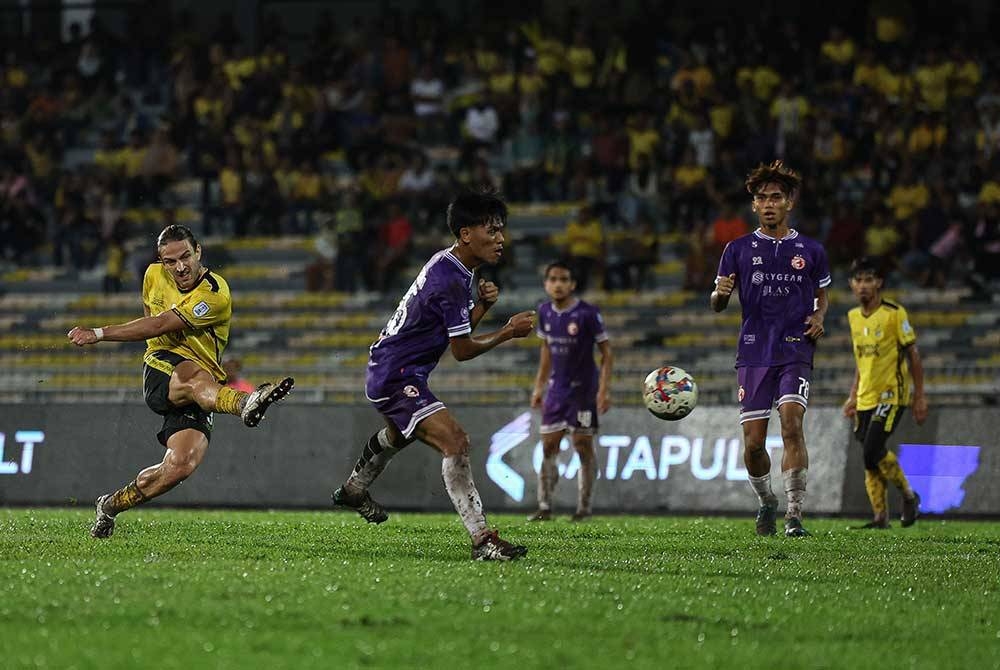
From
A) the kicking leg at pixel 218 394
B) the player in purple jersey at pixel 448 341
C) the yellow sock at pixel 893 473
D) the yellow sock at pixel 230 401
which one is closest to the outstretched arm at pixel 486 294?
the player in purple jersey at pixel 448 341

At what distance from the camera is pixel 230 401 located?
1067 centimetres

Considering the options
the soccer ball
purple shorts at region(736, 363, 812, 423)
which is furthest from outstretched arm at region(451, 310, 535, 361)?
purple shorts at region(736, 363, 812, 423)

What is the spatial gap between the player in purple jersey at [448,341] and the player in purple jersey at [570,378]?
5935 mm

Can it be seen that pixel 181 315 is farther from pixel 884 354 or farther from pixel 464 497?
pixel 884 354

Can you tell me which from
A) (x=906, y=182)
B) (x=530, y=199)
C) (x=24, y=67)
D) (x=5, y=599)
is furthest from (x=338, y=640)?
(x=24, y=67)

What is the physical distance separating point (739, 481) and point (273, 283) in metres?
11.1

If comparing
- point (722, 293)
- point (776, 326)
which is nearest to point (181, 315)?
point (722, 293)

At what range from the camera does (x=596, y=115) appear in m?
26.4

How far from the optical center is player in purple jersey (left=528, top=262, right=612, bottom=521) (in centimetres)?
1580

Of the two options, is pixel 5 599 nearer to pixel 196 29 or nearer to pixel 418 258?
pixel 418 258

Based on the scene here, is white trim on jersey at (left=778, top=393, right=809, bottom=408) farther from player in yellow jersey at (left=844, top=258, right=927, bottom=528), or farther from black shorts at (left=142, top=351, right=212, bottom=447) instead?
black shorts at (left=142, top=351, right=212, bottom=447)

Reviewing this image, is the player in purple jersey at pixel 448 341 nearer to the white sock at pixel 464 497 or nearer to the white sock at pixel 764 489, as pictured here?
the white sock at pixel 464 497

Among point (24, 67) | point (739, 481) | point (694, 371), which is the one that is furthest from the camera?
point (24, 67)

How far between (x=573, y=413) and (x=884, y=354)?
3.00m
